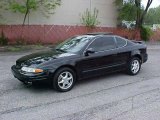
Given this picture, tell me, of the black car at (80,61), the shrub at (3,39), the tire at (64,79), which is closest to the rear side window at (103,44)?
the black car at (80,61)

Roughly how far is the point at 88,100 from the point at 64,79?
1.04 metres

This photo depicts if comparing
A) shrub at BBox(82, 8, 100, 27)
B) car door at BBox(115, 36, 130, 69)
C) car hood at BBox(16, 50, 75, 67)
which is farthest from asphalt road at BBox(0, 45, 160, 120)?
shrub at BBox(82, 8, 100, 27)

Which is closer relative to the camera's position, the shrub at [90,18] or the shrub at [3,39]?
the shrub at [3,39]

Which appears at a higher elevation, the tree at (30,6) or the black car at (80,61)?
the tree at (30,6)

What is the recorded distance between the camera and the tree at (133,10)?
84.7 feet

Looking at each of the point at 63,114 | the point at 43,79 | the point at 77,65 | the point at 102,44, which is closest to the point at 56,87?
the point at 43,79

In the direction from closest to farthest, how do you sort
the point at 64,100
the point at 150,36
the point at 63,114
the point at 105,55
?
1. the point at 63,114
2. the point at 64,100
3. the point at 105,55
4. the point at 150,36

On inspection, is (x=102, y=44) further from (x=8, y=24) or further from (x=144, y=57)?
(x=8, y=24)

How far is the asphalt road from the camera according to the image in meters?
5.31

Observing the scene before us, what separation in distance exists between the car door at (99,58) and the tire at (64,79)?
15.6 inches

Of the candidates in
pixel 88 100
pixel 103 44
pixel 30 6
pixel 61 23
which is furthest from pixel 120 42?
pixel 61 23

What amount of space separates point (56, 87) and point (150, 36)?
2229 cm

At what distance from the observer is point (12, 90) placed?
7023mm

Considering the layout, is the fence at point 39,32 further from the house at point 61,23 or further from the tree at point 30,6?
the tree at point 30,6
